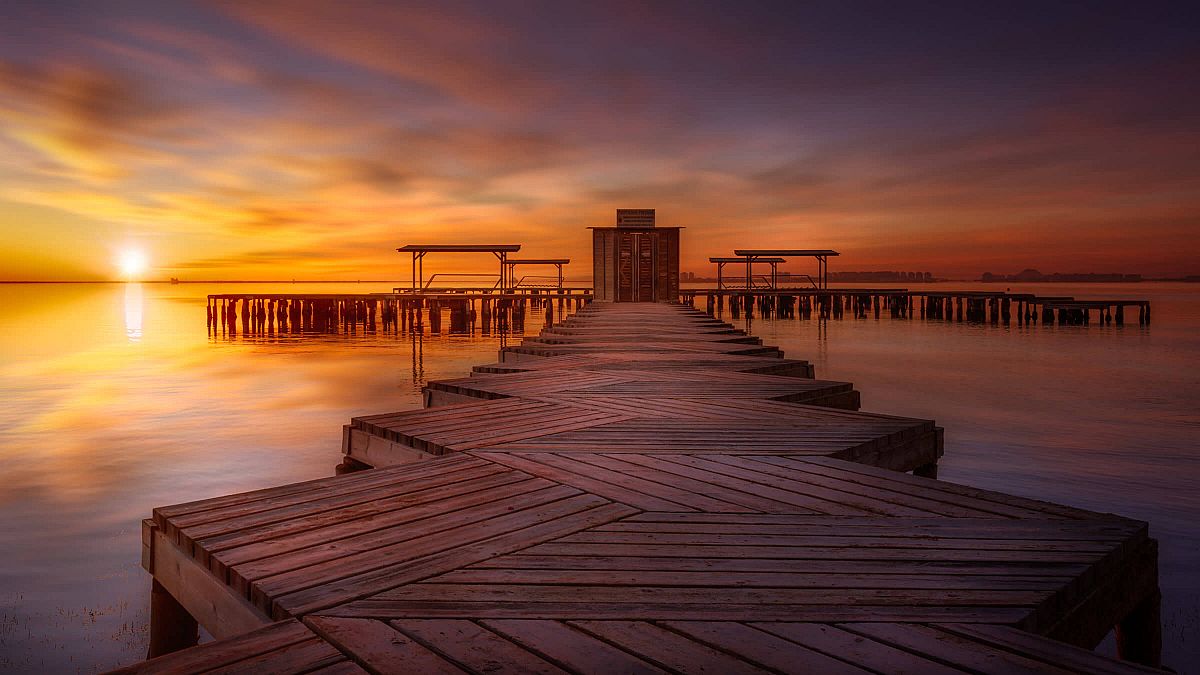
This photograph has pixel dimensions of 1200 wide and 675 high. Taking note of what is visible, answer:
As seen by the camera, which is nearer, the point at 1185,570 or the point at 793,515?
the point at 793,515

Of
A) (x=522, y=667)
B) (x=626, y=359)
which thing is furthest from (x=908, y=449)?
(x=626, y=359)

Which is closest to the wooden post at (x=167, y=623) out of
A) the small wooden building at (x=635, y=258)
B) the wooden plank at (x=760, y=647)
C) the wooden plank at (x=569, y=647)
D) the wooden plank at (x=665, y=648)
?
the wooden plank at (x=569, y=647)

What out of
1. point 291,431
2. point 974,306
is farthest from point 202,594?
point 974,306

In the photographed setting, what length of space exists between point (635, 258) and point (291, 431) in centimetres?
2269

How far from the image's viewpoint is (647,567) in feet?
8.75

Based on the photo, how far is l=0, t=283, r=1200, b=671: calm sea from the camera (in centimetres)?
581

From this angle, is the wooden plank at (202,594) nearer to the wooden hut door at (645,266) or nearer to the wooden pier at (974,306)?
the wooden hut door at (645,266)

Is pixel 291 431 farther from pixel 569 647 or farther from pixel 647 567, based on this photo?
pixel 569 647

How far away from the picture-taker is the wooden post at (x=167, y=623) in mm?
3312

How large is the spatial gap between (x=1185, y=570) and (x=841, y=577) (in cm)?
532

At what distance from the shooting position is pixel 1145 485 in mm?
8812

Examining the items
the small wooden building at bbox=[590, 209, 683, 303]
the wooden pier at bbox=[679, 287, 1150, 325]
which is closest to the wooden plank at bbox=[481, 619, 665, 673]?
the small wooden building at bbox=[590, 209, 683, 303]

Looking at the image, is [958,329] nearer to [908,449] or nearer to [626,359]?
[626,359]

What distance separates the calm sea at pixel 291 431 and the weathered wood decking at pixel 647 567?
2.73 m
